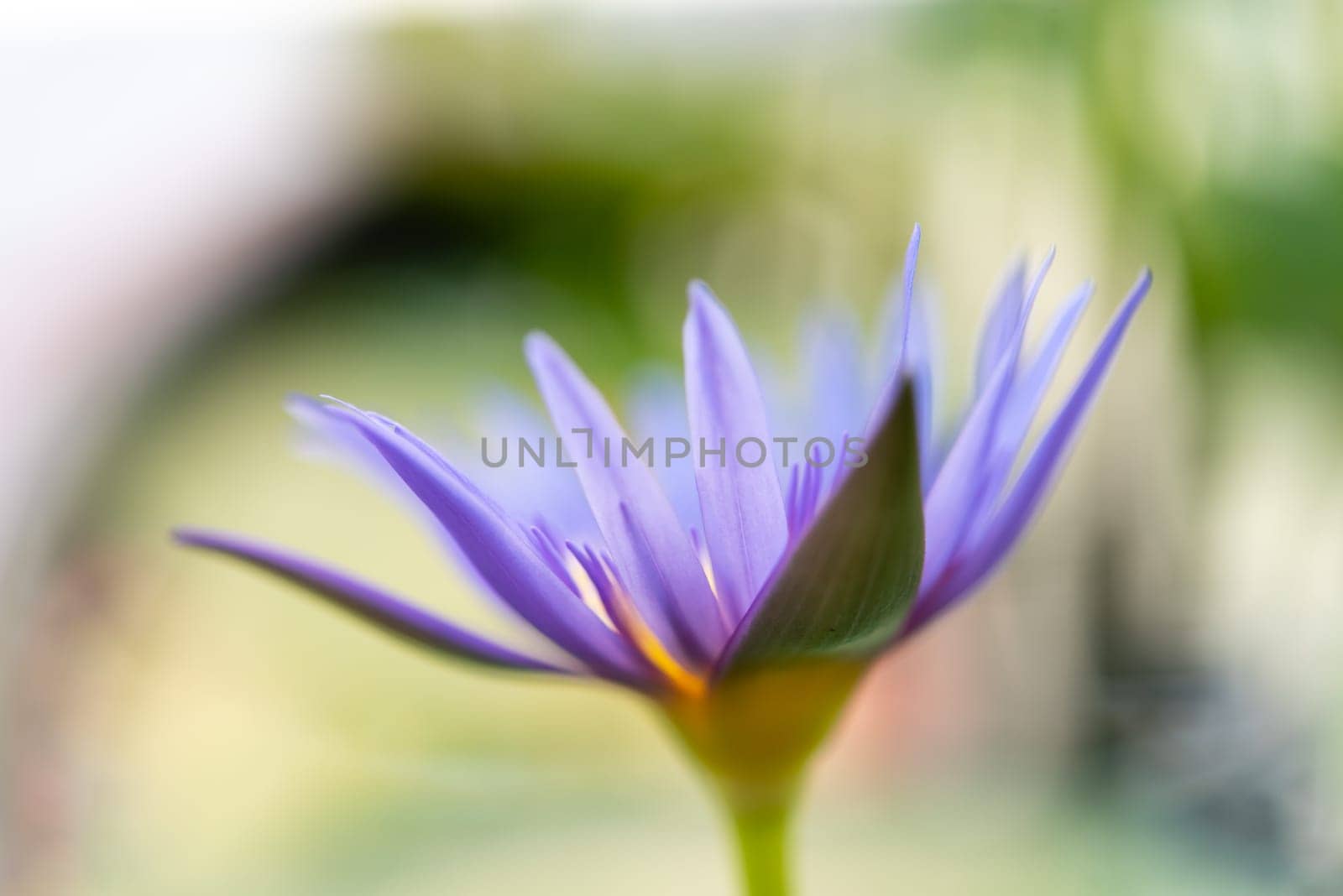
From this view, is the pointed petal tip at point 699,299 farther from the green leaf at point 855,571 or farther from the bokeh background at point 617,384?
the bokeh background at point 617,384

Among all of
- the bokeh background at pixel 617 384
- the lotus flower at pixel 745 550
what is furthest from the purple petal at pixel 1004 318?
the bokeh background at pixel 617 384

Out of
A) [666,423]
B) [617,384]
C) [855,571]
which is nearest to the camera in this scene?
[855,571]

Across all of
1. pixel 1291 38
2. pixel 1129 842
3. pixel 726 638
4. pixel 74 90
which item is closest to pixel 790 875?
pixel 726 638

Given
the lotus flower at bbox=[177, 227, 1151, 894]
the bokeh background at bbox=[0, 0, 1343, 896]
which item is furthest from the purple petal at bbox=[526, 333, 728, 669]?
the bokeh background at bbox=[0, 0, 1343, 896]

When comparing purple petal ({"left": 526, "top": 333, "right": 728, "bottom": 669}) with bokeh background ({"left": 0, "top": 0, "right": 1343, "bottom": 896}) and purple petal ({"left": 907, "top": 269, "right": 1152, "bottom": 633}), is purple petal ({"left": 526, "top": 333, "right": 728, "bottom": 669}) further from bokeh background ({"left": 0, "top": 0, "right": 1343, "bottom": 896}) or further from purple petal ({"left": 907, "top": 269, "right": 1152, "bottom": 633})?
bokeh background ({"left": 0, "top": 0, "right": 1343, "bottom": 896})

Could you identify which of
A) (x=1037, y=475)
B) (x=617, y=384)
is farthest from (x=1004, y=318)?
(x=617, y=384)

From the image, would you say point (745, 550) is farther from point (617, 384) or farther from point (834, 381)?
point (617, 384)
